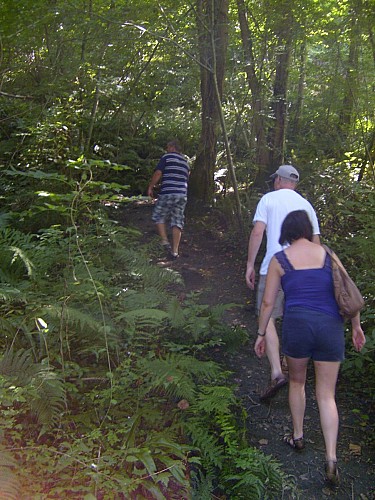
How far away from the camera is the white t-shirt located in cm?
500

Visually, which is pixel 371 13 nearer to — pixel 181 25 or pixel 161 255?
pixel 181 25

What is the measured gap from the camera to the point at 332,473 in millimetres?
3748

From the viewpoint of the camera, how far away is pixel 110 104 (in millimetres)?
11055

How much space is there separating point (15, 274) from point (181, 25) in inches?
220

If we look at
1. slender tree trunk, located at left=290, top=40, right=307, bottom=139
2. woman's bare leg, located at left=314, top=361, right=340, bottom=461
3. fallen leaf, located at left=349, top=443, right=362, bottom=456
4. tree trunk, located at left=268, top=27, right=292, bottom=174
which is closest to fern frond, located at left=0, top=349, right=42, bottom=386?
woman's bare leg, located at left=314, top=361, right=340, bottom=461

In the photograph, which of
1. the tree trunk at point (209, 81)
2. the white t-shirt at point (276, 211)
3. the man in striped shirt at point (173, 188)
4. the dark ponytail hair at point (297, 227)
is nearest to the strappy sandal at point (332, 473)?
the dark ponytail hair at point (297, 227)

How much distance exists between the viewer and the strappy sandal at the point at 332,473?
3746 millimetres

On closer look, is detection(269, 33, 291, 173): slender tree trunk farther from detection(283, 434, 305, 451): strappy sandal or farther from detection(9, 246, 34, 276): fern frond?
detection(283, 434, 305, 451): strappy sandal

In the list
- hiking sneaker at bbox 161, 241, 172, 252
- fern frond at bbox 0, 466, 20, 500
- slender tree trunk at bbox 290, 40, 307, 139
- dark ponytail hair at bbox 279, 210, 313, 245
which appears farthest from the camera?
slender tree trunk at bbox 290, 40, 307, 139

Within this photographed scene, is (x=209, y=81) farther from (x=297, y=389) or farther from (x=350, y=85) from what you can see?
(x=297, y=389)

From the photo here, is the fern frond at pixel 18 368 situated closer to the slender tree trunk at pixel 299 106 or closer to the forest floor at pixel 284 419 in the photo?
the forest floor at pixel 284 419

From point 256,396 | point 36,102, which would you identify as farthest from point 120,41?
point 256,396

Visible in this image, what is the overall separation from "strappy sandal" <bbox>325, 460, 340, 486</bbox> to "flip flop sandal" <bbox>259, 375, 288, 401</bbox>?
1.07 meters

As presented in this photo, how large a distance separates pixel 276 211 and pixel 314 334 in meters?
1.62
